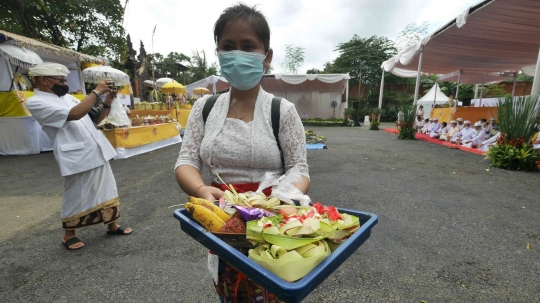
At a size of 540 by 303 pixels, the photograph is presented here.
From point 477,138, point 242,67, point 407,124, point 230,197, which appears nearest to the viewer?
point 230,197

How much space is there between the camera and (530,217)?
3.21 meters

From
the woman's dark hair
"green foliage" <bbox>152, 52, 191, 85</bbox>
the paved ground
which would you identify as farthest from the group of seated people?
"green foliage" <bbox>152, 52, 191, 85</bbox>

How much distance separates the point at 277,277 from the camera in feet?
2.11

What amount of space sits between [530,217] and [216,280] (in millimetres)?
4071

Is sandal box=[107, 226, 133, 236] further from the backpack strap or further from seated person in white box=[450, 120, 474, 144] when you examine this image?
seated person in white box=[450, 120, 474, 144]

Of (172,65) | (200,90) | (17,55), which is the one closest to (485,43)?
(17,55)

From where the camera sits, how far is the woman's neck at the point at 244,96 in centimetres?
129

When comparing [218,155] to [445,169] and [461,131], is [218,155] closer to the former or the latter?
[445,169]

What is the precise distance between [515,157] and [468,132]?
169 inches

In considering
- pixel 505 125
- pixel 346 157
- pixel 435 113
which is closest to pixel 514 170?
pixel 505 125

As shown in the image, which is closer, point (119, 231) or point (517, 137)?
point (119, 231)

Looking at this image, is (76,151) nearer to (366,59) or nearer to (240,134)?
(240,134)

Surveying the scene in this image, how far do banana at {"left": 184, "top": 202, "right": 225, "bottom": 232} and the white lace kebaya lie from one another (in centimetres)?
32

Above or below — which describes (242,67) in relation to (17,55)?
below
